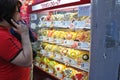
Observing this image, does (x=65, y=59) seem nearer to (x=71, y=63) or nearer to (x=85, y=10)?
(x=71, y=63)

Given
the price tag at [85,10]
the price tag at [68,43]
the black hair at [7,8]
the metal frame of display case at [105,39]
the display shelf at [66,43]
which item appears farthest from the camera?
the price tag at [68,43]

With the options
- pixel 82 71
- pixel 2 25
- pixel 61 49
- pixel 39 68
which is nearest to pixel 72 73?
pixel 82 71

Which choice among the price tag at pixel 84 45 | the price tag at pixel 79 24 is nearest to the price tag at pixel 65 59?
the price tag at pixel 84 45

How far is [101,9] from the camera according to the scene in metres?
2.68

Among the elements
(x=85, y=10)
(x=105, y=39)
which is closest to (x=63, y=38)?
(x=85, y=10)

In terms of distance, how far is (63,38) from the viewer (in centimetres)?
366

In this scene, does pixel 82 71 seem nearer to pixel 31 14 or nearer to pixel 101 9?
pixel 101 9

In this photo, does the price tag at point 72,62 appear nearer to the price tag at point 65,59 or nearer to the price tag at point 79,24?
the price tag at point 65,59

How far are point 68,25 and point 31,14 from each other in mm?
1523

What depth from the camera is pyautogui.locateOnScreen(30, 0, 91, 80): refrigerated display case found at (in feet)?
10.1

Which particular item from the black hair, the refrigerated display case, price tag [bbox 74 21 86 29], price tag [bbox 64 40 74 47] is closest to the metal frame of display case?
the refrigerated display case

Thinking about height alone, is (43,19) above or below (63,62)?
above

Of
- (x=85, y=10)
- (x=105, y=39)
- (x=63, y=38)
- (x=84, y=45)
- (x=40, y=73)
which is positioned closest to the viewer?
(x=105, y=39)

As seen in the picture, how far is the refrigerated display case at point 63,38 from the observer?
3090mm
